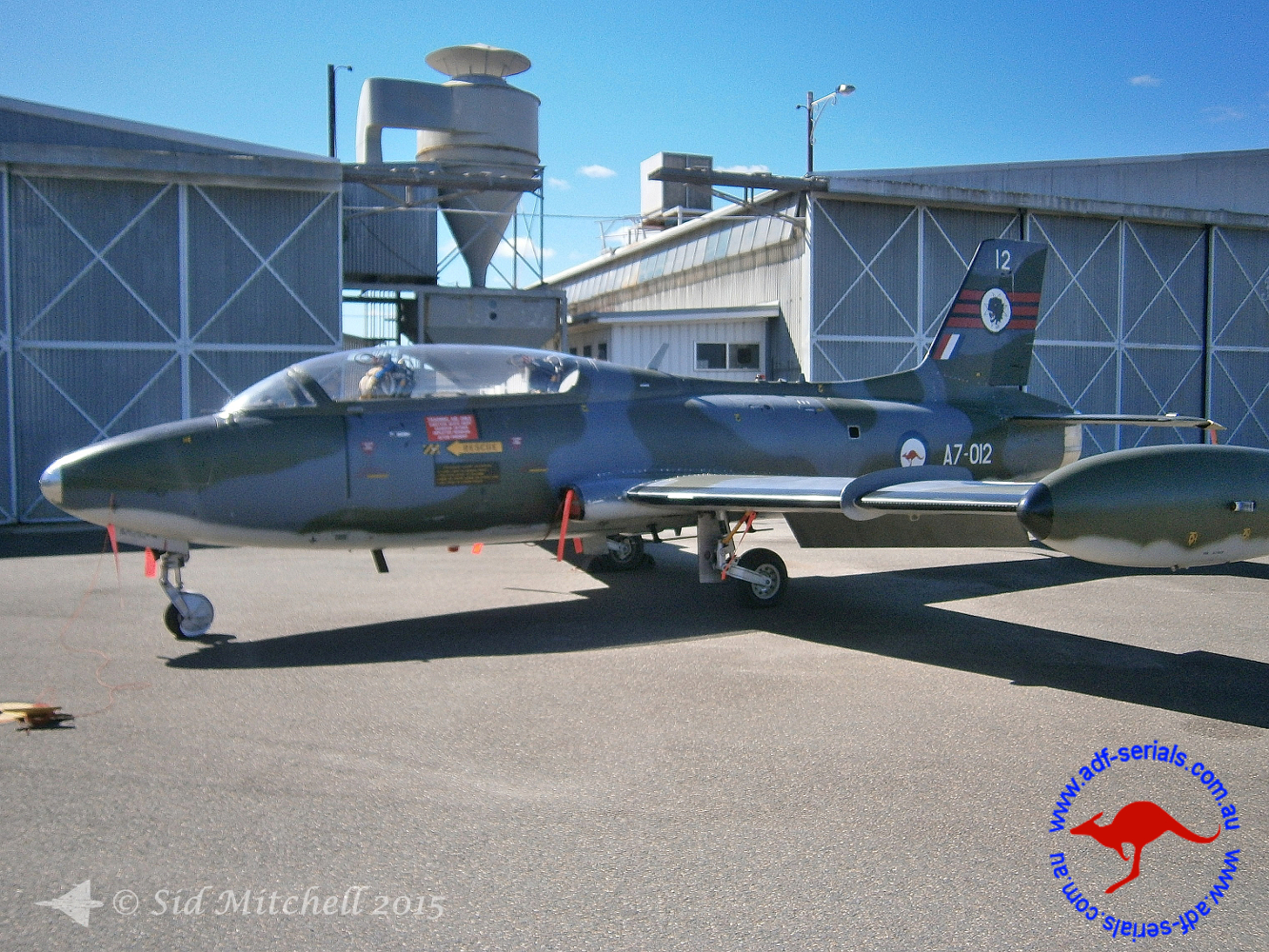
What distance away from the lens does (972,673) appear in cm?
680

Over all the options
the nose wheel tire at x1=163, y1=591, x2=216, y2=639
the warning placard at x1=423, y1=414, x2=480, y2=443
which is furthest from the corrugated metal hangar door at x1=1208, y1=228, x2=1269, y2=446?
the nose wheel tire at x1=163, y1=591, x2=216, y2=639

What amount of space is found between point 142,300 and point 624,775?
1656 centimetres

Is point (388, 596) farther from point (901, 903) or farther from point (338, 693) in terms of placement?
point (901, 903)

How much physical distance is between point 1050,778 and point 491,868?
287cm

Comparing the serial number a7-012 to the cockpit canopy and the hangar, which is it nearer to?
the cockpit canopy

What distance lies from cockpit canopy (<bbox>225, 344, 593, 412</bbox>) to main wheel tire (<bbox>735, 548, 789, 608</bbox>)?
251 centimetres

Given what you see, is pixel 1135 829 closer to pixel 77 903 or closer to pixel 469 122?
pixel 77 903

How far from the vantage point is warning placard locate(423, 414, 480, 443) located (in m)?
8.23

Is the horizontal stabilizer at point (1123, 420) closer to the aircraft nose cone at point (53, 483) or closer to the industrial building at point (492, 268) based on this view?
the industrial building at point (492, 268)

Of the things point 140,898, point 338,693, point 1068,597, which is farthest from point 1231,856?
point 1068,597

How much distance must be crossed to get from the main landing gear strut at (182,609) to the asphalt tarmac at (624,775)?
20cm

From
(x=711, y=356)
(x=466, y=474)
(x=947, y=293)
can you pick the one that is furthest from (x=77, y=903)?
(x=947, y=293)

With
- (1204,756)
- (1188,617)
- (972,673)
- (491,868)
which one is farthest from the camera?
(1188,617)

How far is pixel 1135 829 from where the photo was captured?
13.7 feet
